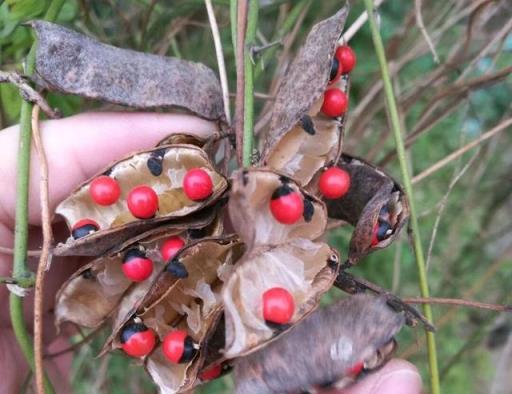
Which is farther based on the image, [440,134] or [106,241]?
[440,134]

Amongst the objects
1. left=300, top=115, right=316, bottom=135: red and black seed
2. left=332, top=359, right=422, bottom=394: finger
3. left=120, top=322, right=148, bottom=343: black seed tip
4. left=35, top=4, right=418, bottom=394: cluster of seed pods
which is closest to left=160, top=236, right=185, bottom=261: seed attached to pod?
left=35, top=4, right=418, bottom=394: cluster of seed pods

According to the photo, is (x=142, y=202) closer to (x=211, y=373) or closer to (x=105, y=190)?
(x=105, y=190)

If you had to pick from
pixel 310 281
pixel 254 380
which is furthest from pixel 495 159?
pixel 254 380

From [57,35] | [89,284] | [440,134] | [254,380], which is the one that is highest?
[57,35]

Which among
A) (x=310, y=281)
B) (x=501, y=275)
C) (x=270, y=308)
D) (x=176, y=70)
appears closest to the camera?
(x=270, y=308)

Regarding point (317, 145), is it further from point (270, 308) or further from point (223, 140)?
point (270, 308)

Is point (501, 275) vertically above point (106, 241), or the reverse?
point (106, 241)

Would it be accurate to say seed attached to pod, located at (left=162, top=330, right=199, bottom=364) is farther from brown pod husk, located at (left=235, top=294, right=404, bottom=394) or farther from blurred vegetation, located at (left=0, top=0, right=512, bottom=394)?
blurred vegetation, located at (left=0, top=0, right=512, bottom=394)
